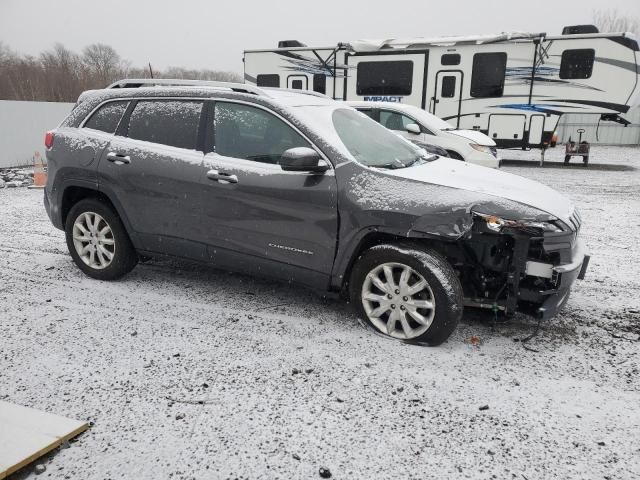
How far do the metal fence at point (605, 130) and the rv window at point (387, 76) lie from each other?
15161 millimetres

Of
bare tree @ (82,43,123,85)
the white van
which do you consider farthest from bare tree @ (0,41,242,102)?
the white van

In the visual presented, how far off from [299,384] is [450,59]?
13.4 metres

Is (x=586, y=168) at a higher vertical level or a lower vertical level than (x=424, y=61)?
lower

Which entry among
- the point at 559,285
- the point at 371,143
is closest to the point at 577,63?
the point at 371,143

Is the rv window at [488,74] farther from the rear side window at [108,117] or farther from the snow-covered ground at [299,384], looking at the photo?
the rear side window at [108,117]

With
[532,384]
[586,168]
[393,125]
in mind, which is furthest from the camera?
[586,168]

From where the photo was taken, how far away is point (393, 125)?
1021 centimetres

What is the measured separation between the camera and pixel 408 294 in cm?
337

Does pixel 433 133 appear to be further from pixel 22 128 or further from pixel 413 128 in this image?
pixel 22 128

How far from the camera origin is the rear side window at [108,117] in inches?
174

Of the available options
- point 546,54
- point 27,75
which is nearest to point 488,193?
point 546,54

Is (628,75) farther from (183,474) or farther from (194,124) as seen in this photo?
(183,474)

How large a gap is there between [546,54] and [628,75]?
84.4 inches

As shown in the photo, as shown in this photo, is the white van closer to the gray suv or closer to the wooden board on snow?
the gray suv
